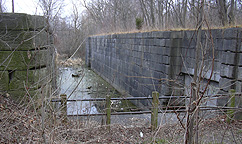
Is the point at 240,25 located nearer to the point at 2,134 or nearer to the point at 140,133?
the point at 140,133

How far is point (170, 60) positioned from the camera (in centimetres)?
747

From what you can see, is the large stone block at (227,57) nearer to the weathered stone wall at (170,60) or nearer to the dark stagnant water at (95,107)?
the weathered stone wall at (170,60)

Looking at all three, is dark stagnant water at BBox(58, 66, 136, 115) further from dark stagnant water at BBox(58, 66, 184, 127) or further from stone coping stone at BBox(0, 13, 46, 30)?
stone coping stone at BBox(0, 13, 46, 30)

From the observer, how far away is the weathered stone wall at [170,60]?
506 cm

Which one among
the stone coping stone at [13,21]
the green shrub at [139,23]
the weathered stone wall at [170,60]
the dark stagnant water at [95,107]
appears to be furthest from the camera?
the green shrub at [139,23]

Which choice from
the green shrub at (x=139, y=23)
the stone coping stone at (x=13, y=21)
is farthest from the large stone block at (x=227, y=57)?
the green shrub at (x=139, y=23)

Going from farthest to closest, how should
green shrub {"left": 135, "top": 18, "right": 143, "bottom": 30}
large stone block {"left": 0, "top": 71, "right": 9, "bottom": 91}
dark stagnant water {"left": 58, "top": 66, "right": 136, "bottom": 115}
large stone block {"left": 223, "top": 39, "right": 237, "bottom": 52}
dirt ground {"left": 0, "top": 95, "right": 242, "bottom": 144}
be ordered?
green shrub {"left": 135, "top": 18, "right": 143, "bottom": 30} < large stone block {"left": 223, "top": 39, "right": 237, "bottom": 52} < large stone block {"left": 0, "top": 71, "right": 9, "bottom": 91} < dirt ground {"left": 0, "top": 95, "right": 242, "bottom": 144} < dark stagnant water {"left": 58, "top": 66, "right": 136, "bottom": 115}

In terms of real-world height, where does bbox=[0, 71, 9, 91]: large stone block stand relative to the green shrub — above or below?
below

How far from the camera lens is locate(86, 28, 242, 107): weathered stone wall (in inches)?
199

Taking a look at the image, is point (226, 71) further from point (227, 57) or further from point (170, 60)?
point (170, 60)

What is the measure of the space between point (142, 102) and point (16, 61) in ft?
19.7

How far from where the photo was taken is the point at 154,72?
8430mm

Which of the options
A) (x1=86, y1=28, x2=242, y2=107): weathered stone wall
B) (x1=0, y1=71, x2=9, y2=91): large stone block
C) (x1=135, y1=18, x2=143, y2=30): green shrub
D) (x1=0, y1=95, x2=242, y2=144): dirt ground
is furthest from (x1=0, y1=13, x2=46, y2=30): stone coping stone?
(x1=135, y1=18, x2=143, y2=30): green shrub

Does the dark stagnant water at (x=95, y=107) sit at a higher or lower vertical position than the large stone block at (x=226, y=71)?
lower
